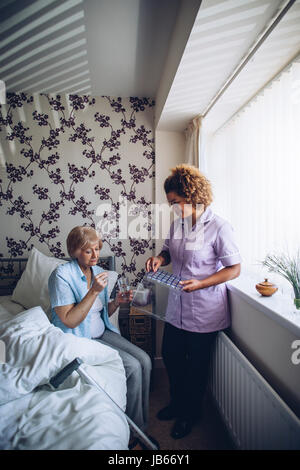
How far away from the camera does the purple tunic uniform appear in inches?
57.1

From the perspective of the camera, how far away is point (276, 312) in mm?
1072

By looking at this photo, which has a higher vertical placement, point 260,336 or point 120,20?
point 120,20

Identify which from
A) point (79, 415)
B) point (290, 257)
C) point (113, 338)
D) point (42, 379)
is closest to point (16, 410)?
point (42, 379)

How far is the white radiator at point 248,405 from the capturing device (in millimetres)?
944

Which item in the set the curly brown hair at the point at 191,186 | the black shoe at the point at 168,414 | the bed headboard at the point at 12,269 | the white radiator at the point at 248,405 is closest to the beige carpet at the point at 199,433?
the black shoe at the point at 168,414

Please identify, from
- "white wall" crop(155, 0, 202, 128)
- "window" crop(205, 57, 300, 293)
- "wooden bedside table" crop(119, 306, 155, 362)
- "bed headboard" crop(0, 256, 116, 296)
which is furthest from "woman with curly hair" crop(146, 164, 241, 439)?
"bed headboard" crop(0, 256, 116, 296)

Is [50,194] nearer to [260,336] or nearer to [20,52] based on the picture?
[20,52]

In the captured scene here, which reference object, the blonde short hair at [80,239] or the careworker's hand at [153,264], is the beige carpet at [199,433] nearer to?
the careworker's hand at [153,264]

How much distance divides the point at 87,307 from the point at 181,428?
3.45 feet

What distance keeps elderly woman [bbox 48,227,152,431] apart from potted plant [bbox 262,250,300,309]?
0.93 meters

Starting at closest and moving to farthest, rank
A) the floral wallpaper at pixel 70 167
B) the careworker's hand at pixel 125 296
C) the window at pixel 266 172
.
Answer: the window at pixel 266 172, the careworker's hand at pixel 125 296, the floral wallpaper at pixel 70 167

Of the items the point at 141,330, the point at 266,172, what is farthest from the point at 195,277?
the point at 141,330

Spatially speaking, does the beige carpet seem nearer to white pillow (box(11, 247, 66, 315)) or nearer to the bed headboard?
white pillow (box(11, 247, 66, 315))

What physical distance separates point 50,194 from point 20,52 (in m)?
1.13
